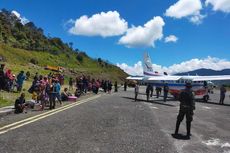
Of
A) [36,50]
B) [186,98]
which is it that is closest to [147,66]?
[186,98]

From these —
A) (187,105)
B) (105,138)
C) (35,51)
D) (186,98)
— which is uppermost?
(35,51)

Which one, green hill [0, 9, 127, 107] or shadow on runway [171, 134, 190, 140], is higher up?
green hill [0, 9, 127, 107]

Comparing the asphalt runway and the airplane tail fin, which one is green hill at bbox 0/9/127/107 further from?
the asphalt runway

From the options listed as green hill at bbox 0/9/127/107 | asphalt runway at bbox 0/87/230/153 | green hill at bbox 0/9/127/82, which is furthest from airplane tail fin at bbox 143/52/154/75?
asphalt runway at bbox 0/87/230/153

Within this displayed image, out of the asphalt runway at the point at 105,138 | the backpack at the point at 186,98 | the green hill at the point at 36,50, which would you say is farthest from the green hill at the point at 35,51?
the backpack at the point at 186,98

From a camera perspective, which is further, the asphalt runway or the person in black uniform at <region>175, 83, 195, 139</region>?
the person in black uniform at <region>175, 83, 195, 139</region>

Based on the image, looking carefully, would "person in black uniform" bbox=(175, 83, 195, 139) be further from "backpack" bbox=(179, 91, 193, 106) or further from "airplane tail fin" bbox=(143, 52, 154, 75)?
"airplane tail fin" bbox=(143, 52, 154, 75)

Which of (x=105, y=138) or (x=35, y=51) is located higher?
(x=35, y=51)

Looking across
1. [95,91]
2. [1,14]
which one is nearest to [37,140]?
[95,91]

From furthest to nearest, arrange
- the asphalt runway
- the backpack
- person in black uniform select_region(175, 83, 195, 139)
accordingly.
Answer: the backpack < person in black uniform select_region(175, 83, 195, 139) < the asphalt runway

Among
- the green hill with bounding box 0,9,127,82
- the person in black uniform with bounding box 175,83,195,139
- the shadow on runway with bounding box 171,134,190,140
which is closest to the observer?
the shadow on runway with bounding box 171,134,190,140

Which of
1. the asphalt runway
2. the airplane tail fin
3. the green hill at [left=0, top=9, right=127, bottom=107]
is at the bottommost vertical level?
the asphalt runway

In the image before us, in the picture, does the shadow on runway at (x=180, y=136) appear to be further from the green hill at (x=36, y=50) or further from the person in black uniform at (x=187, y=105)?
the green hill at (x=36, y=50)

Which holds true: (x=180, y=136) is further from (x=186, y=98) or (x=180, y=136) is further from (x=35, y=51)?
(x=35, y=51)
